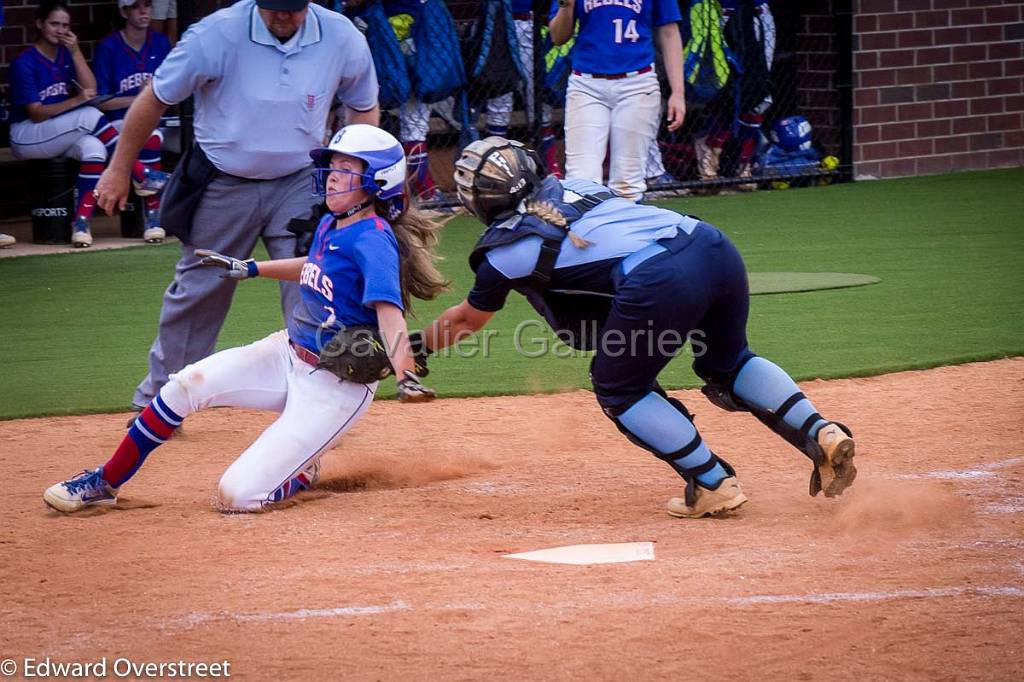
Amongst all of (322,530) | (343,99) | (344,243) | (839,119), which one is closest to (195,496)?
(322,530)

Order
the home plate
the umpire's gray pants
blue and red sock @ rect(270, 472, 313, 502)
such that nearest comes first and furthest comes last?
the home plate
blue and red sock @ rect(270, 472, 313, 502)
the umpire's gray pants

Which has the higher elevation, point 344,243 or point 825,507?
point 344,243

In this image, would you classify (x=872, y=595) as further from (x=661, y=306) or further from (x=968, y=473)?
(x=968, y=473)

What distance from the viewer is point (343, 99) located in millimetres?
5836

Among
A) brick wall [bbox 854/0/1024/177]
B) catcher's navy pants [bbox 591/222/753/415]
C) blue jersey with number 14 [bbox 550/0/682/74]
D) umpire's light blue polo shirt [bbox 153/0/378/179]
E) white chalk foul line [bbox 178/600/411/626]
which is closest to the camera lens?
white chalk foul line [bbox 178/600/411/626]

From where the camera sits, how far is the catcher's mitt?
454 centimetres

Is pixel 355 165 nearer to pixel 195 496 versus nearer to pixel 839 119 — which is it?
pixel 195 496

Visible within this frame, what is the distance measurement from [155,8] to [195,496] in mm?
7689

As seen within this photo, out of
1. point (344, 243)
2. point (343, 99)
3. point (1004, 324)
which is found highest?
point (343, 99)

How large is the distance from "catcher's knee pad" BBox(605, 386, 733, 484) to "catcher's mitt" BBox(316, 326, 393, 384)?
30.7 inches

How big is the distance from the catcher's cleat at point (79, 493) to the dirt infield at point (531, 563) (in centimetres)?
6

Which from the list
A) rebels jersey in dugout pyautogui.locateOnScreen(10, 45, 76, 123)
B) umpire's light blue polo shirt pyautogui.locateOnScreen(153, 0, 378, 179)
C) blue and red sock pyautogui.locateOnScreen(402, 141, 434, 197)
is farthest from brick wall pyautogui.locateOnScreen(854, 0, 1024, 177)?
umpire's light blue polo shirt pyautogui.locateOnScreen(153, 0, 378, 179)

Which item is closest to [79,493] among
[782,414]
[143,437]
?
[143,437]

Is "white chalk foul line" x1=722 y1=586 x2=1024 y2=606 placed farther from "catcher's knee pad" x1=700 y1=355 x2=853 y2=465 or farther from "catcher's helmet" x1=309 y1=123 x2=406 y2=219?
"catcher's helmet" x1=309 y1=123 x2=406 y2=219
